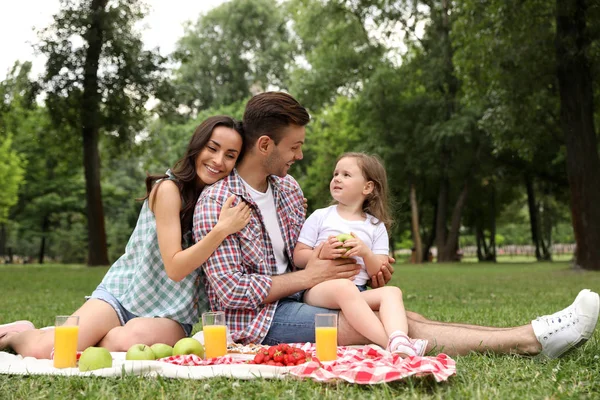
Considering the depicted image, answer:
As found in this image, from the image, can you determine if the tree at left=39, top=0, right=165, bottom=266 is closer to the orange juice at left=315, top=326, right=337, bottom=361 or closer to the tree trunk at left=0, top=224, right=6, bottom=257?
the orange juice at left=315, top=326, right=337, bottom=361

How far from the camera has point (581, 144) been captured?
1712 centimetres

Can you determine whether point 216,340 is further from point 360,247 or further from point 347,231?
point 347,231

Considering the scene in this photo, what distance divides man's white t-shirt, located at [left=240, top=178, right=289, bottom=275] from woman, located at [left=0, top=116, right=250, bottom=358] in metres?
0.28

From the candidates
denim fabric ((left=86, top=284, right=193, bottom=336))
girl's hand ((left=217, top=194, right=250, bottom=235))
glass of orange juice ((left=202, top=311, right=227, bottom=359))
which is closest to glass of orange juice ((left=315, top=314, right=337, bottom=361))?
glass of orange juice ((left=202, top=311, right=227, bottom=359))

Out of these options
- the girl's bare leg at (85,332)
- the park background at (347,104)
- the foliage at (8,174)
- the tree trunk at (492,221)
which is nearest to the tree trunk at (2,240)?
the park background at (347,104)

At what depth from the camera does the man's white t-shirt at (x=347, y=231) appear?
4.84m

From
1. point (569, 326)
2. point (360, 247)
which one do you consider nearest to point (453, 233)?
point (360, 247)

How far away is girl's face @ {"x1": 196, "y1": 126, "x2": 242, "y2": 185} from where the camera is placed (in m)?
4.54

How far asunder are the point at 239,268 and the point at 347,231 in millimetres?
914

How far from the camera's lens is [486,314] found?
25.1ft

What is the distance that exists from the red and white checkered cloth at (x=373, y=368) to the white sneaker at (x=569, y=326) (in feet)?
2.86

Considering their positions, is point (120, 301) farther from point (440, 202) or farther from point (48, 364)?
point (440, 202)

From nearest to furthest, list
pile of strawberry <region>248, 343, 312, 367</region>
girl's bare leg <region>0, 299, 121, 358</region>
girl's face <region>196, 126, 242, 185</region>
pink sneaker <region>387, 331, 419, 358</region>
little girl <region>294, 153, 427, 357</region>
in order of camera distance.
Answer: pile of strawberry <region>248, 343, 312, 367</region>
pink sneaker <region>387, 331, 419, 358</region>
little girl <region>294, 153, 427, 357</region>
girl's bare leg <region>0, 299, 121, 358</region>
girl's face <region>196, 126, 242, 185</region>

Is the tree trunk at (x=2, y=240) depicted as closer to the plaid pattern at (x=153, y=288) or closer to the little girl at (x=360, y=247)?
the plaid pattern at (x=153, y=288)
